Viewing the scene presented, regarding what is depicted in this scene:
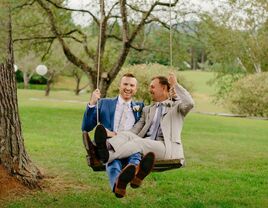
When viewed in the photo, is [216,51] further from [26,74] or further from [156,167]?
[26,74]

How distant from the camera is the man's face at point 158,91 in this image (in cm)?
516

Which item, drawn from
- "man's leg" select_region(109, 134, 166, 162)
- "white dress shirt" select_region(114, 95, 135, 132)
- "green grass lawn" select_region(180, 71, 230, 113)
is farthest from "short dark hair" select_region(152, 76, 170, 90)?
"green grass lawn" select_region(180, 71, 230, 113)

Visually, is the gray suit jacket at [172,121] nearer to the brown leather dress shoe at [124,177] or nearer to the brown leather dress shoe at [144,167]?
the brown leather dress shoe at [144,167]

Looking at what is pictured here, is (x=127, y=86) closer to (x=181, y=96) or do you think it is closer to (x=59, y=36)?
(x=181, y=96)

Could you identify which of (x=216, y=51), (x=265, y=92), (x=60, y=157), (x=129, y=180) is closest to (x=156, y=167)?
(x=129, y=180)

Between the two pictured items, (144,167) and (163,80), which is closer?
(144,167)

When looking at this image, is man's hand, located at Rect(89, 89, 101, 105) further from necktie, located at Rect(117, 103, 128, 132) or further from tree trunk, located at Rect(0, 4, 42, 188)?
tree trunk, located at Rect(0, 4, 42, 188)

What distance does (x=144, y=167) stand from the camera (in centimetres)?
452

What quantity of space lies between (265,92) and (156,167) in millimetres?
23141

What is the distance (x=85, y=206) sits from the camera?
5.81 metres

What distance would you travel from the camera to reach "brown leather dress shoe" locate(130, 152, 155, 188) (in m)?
Answer: 4.51

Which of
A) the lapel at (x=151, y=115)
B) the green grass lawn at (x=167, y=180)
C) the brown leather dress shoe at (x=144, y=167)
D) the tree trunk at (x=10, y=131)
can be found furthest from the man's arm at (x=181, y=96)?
the tree trunk at (x=10, y=131)

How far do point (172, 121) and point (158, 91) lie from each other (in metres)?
0.31

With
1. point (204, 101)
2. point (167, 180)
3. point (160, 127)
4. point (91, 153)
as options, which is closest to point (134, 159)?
point (91, 153)
